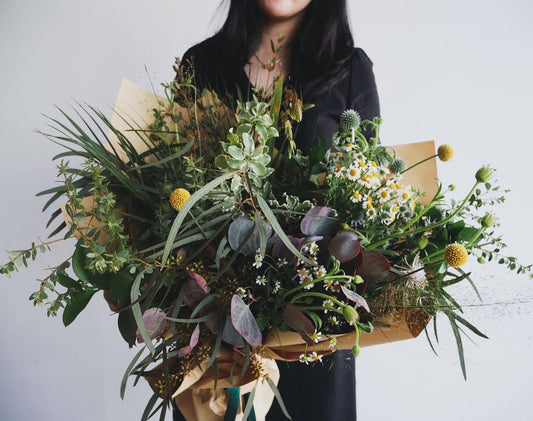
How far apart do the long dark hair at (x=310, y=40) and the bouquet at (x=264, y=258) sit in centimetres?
49

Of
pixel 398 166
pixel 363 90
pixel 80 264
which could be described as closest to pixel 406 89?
pixel 363 90

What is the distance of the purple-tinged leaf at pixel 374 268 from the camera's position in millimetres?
571

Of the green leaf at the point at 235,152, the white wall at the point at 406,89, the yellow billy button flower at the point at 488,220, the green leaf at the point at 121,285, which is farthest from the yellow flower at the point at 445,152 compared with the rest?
the white wall at the point at 406,89

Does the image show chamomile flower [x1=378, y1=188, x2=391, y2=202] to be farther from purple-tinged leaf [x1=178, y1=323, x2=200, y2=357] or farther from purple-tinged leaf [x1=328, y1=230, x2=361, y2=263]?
purple-tinged leaf [x1=178, y1=323, x2=200, y2=357]

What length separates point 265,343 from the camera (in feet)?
2.11

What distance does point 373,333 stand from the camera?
64cm

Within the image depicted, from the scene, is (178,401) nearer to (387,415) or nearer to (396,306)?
(396,306)

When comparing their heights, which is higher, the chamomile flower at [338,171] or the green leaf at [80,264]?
the green leaf at [80,264]

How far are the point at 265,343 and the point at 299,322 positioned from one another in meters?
0.10

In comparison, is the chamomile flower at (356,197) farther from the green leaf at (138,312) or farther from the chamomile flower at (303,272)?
the green leaf at (138,312)

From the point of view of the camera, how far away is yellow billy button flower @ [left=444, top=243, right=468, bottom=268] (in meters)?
0.55

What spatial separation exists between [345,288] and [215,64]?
2.56 feet

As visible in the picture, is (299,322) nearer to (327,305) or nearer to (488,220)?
(327,305)

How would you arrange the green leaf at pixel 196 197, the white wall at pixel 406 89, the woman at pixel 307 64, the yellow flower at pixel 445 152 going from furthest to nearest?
the white wall at pixel 406 89
the woman at pixel 307 64
the yellow flower at pixel 445 152
the green leaf at pixel 196 197
